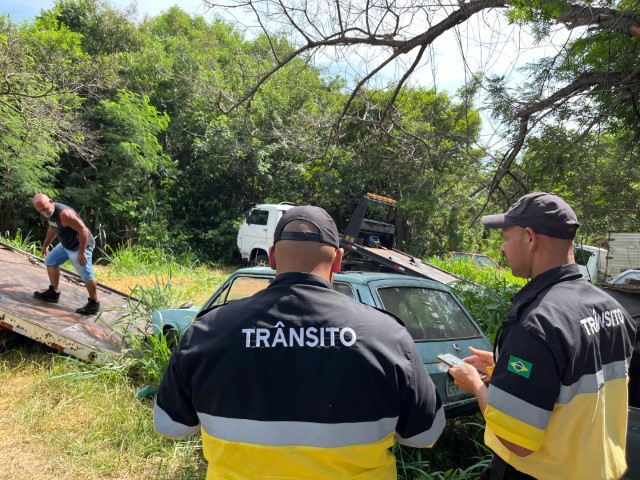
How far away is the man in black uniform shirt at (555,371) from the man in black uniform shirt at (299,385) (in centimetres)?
30

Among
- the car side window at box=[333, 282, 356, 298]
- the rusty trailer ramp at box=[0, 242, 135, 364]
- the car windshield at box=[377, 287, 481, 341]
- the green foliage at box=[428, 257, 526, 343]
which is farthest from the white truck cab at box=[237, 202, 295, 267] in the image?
the car side window at box=[333, 282, 356, 298]

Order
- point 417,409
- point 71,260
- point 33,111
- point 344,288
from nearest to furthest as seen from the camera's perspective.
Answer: point 417,409 < point 344,288 < point 71,260 < point 33,111

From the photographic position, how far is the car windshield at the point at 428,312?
12.4 ft

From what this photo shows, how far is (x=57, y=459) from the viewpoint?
3484 mm

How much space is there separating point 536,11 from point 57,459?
215 inches

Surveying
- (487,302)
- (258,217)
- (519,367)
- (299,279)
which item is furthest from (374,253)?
(299,279)

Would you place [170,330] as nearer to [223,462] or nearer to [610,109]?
[223,462]

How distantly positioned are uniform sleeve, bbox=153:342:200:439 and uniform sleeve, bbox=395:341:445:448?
67 centimetres

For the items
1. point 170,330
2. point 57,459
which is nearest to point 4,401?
point 57,459

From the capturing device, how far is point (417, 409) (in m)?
1.52

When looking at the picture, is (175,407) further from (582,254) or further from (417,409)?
(582,254)

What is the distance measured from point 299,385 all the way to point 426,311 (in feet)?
9.13

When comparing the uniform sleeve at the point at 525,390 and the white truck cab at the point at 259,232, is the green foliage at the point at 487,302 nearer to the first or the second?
the uniform sleeve at the point at 525,390

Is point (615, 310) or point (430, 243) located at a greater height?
point (615, 310)
